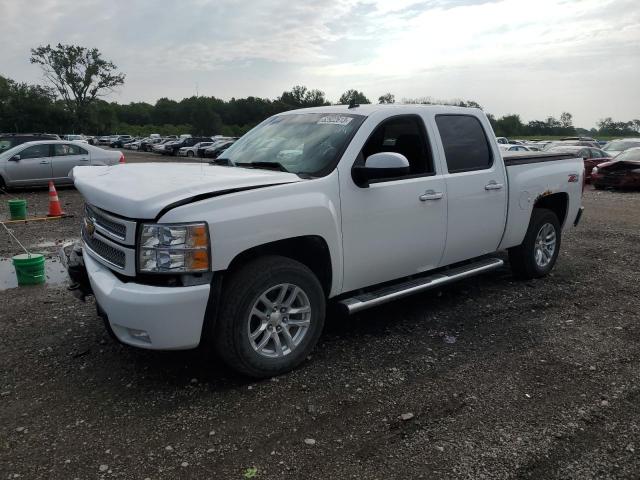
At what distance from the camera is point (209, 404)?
11.2 feet

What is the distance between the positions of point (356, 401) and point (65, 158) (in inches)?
595

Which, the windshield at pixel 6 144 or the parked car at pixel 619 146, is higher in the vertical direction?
the windshield at pixel 6 144

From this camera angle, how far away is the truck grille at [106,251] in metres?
3.36

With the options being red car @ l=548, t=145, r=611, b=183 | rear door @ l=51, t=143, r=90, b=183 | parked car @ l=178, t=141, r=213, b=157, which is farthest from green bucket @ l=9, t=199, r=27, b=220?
parked car @ l=178, t=141, r=213, b=157

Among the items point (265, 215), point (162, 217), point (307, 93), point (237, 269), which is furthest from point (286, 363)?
point (307, 93)

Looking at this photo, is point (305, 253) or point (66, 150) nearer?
point (305, 253)

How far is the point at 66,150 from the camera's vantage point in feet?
52.4

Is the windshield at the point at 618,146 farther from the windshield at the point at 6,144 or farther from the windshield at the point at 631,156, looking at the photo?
the windshield at the point at 6,144

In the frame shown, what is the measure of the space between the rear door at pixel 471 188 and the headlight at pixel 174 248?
2.39m

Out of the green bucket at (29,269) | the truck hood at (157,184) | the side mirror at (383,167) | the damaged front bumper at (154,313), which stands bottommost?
the green bucket at (29,269)

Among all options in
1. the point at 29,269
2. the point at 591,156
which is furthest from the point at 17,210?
the point at 591,156

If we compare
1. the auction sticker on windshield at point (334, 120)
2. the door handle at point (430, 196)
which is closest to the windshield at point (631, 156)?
the door handle at point (430, 196)

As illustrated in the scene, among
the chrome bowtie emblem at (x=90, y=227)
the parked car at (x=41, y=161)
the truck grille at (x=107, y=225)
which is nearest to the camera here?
the truck grille at (x=107, y=225)

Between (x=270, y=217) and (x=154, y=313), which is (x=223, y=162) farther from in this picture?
(x=154, y=313)
